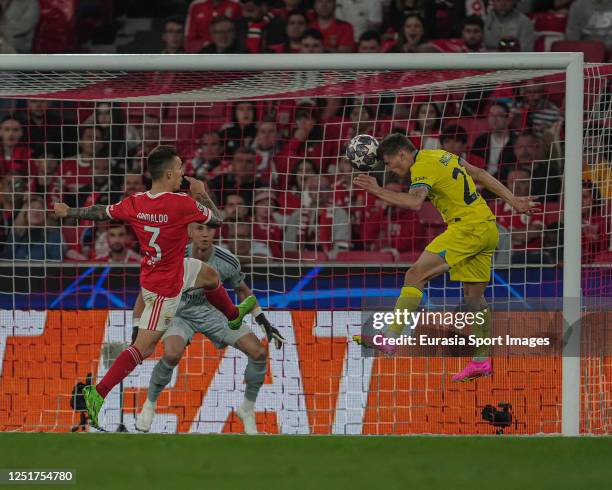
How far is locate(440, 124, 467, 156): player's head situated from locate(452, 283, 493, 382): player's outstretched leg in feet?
5.73

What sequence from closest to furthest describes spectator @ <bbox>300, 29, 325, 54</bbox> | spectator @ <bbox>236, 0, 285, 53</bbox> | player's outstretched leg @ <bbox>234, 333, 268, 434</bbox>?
1. player's outstretched leg @ <bbox>234, 333, 268, 434</bbox>
2. spectator @ <bbox>300, 29, 325, 54</bbox>
3. spectator @ <bbox>236, 0, 285, 53</bbox>

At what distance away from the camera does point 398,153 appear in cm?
874

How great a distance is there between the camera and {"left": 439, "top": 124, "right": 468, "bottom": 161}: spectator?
417 inches

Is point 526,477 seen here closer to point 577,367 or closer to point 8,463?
point 577,367

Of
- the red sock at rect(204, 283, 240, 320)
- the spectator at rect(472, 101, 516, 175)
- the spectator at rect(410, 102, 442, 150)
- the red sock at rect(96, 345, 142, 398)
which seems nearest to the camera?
the red sock at rect(96, 345, 142, 398)

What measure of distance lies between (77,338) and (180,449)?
2408mm

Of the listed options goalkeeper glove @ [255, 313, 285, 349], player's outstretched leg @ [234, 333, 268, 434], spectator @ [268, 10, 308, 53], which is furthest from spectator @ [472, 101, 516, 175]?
spectator @ [268, 10, 308, 53]

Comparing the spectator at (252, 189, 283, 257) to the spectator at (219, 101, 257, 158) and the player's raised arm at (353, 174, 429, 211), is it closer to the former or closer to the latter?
the spectator at (219, 101, 257, 158)

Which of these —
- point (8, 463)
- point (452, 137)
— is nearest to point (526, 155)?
point (452, 137)

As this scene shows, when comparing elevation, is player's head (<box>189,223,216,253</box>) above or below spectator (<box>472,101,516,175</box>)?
below

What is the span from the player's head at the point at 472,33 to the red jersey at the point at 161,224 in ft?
19.3

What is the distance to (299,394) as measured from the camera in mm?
9656

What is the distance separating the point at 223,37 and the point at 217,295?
16.8 feet

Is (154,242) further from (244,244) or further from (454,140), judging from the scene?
(454,140)
